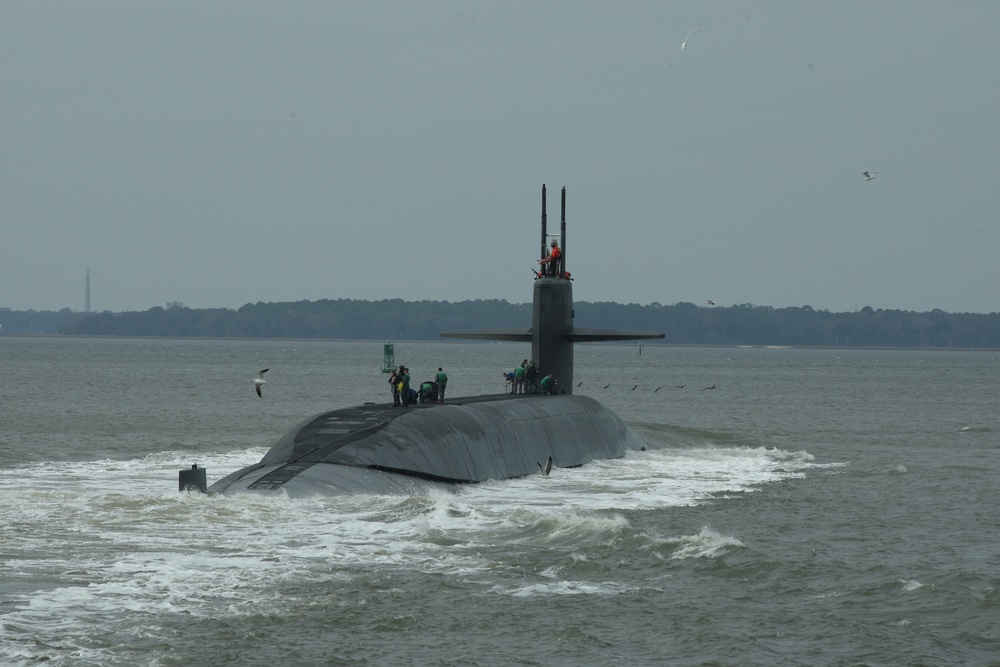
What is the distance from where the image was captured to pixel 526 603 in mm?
15859

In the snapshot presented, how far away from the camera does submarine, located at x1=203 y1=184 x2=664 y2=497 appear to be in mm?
23203

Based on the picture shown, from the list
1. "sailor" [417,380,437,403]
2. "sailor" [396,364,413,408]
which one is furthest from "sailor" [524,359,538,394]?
"sailor" [396,364,413,408]

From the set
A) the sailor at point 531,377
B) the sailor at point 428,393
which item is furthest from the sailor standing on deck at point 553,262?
the sailor at point 428,393

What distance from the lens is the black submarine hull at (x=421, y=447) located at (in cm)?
2305

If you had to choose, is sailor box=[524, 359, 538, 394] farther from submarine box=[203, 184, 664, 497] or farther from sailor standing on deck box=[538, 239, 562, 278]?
sailor standing on deck box=[538, 239, 562, 278]

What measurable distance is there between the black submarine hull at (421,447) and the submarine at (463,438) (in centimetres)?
3

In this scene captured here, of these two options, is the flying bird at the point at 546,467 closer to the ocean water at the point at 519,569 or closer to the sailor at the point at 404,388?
the ocean water at the point at 519,569

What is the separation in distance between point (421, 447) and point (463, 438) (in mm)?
2215

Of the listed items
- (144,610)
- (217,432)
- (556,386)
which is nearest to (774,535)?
(144,610)

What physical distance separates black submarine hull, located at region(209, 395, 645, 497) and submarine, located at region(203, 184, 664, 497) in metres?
0.03

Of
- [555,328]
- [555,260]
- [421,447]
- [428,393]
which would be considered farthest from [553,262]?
[421,447]

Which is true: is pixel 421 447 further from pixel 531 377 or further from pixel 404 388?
pixel 531 377

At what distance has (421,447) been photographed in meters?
25.7

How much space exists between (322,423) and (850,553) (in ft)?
39.2
